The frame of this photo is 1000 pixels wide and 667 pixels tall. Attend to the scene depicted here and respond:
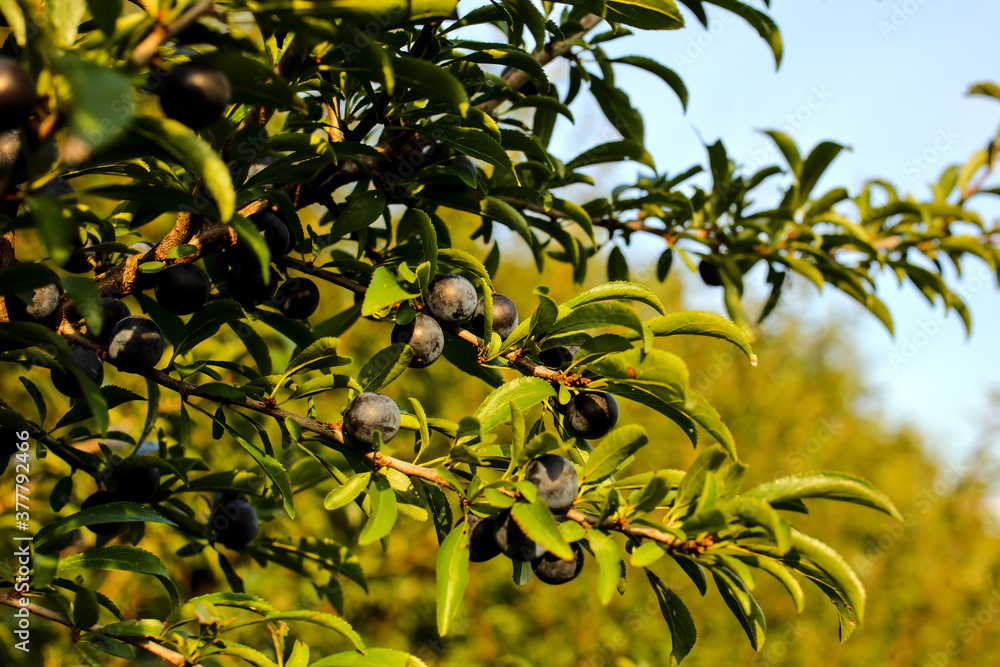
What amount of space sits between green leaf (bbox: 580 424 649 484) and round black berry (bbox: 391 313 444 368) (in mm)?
217

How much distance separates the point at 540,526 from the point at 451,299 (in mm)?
287

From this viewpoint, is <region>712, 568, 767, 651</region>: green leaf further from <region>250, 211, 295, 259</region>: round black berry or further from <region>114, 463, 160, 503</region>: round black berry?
<region>114, 463, 160, 503</region>: round black berry

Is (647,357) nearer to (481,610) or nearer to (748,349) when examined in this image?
(748,349)

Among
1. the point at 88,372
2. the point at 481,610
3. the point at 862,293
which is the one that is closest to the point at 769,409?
the point at 481,610

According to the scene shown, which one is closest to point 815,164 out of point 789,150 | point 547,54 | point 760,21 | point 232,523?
point 789,150

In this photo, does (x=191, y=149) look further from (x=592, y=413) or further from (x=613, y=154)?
(x=613, y=154)

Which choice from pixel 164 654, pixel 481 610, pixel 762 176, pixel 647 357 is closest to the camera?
pixel 647 357

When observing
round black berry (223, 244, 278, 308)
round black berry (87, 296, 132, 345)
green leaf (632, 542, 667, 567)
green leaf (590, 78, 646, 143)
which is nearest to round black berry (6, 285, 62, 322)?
round black berry (87, 296, 132, 345)

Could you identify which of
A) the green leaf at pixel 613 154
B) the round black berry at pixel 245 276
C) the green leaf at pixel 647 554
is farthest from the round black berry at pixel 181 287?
the green leaf at pixel 613 154

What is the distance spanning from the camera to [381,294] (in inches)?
28.1

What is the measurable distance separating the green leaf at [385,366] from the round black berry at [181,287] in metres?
0.23

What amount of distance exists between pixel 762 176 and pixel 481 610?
3.50 meters

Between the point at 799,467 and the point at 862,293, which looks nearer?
the point at 862,293

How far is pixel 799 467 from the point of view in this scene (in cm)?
654
